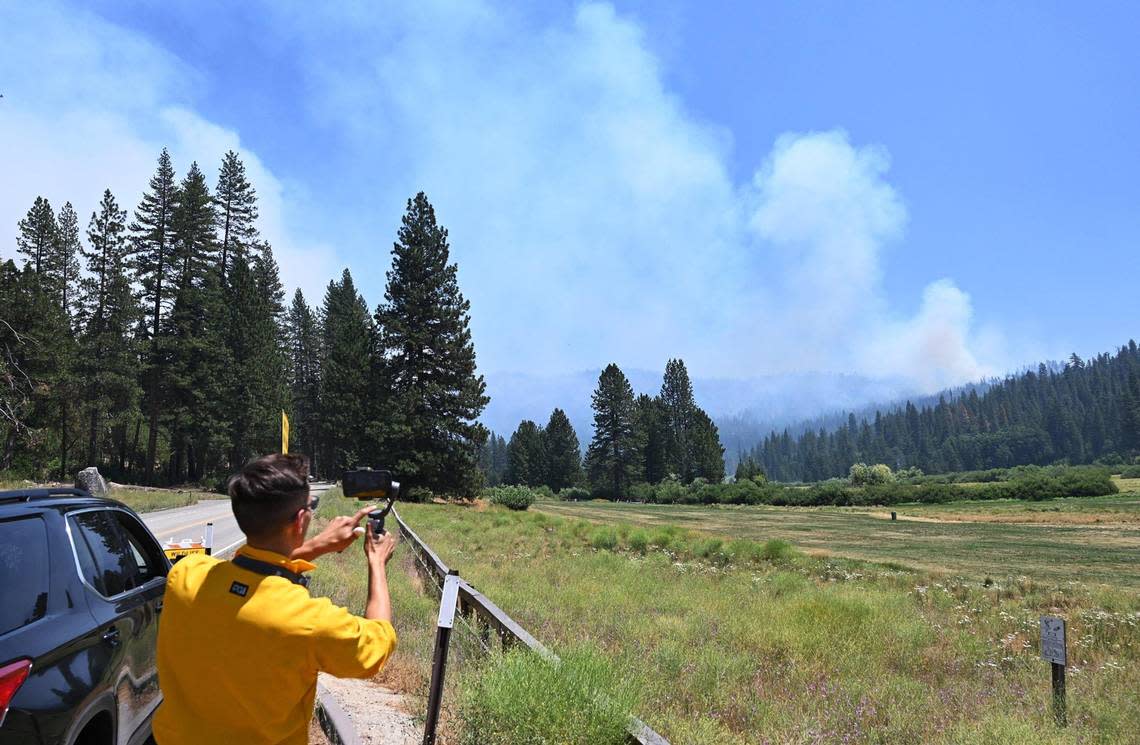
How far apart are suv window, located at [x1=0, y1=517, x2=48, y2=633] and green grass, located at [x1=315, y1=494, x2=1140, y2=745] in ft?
8.47

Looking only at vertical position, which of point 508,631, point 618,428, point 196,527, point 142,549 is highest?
point 618,428

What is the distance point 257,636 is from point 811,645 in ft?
25.7

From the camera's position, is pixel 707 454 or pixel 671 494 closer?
pixel 671 494

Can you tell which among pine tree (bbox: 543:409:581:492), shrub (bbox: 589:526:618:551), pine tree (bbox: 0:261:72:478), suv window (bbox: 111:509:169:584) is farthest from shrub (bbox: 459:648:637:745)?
pine tree (bbox: 543:409:581:492)

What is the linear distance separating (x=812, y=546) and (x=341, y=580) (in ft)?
78.7

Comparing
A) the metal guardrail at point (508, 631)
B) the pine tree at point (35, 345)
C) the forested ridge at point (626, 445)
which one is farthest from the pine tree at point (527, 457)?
the metal guardrail at point (508, 631)

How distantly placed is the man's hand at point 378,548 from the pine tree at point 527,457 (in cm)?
11030

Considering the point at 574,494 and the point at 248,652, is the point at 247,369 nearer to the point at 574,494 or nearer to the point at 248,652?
the point at 248,652

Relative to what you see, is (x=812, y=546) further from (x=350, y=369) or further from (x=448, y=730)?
(x=350, y=369)

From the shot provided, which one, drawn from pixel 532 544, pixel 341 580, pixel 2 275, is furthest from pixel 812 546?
pixel 2 275

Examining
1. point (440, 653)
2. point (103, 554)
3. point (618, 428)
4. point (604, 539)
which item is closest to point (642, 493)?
point (618, 428)

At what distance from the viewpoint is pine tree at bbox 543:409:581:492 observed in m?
110

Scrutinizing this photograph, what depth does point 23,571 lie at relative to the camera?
3105mm

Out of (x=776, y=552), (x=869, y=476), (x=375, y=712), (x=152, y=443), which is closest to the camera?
(x=375, y=712)
